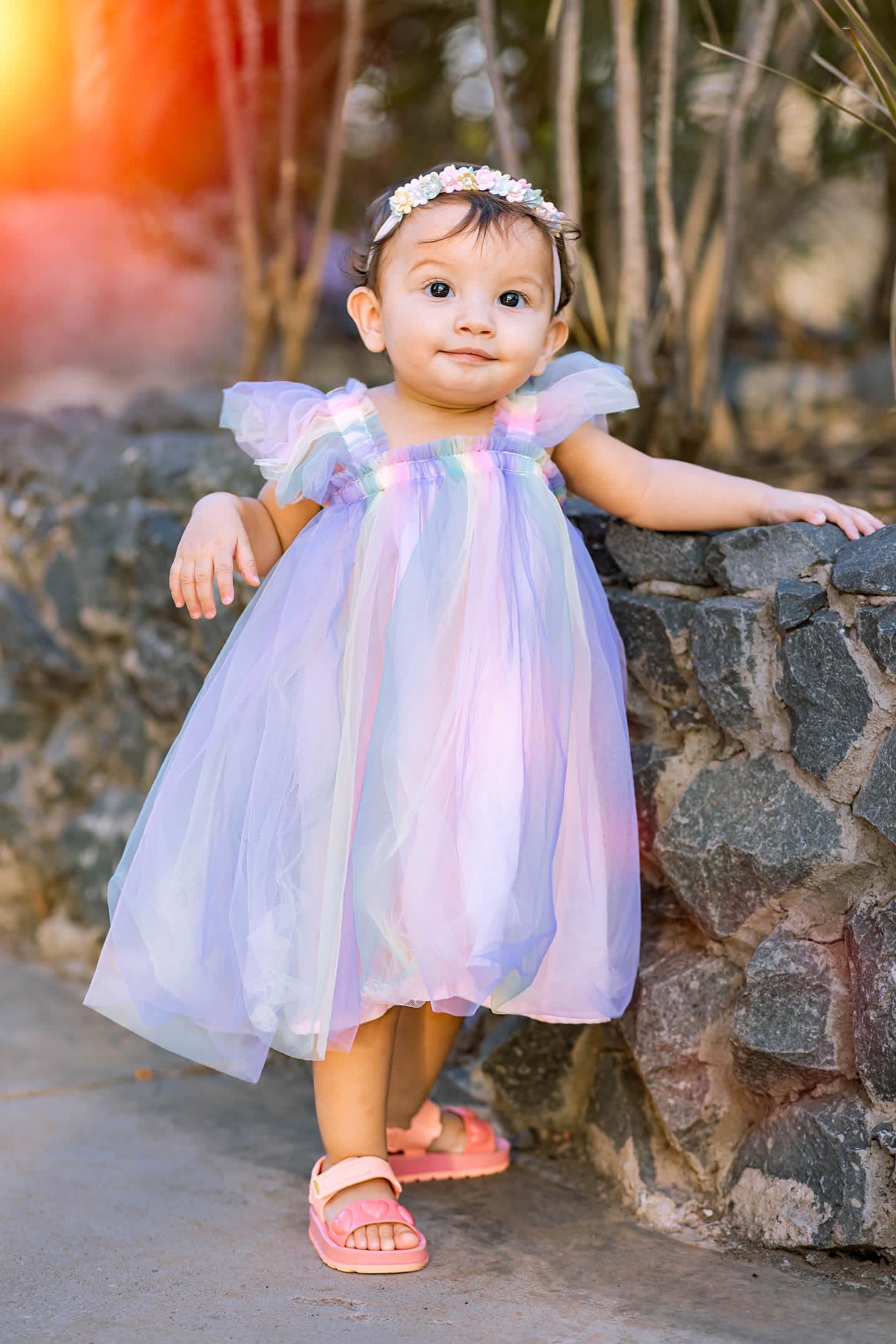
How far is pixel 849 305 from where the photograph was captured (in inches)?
225

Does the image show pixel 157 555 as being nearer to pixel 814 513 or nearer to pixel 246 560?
pixel 246 560

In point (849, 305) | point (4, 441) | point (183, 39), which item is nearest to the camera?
point (4, 441)

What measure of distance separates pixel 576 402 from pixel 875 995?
829 millimetres

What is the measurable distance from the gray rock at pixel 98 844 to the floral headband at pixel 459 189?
144cm

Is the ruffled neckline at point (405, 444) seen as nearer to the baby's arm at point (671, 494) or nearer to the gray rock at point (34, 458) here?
the baby's arm at point (671, 494)

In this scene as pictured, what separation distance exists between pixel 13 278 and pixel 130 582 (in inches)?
68.9

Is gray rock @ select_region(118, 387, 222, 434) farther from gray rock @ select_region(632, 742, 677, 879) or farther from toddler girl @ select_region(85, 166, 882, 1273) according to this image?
gray rock @ select_region(632, 742, 677, 879)

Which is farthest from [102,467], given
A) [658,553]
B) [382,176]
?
[382,176]

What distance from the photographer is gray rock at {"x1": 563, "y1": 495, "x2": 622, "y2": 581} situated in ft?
6.80

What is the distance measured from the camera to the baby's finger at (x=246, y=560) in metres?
1.78

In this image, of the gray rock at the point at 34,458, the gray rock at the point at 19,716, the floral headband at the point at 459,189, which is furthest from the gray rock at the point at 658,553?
the gray rock at the point at 19,716

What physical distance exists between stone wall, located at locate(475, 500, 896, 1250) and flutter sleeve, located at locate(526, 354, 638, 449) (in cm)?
20

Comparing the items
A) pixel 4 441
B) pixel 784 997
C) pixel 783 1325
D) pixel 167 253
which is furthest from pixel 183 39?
pixel 783 1325

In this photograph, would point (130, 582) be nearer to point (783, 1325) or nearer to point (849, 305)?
point (783, 1325)
